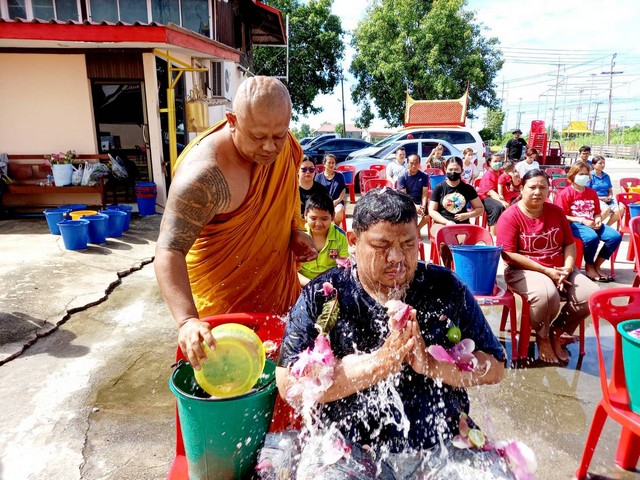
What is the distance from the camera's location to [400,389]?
1582 millimetres

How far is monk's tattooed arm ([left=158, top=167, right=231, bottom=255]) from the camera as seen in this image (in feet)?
5.98

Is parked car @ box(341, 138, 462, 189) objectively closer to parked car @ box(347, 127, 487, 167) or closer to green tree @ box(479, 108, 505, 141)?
parked car @ box(347, 127, 487, 167)

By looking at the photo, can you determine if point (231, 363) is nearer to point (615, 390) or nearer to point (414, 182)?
point (615, 390)

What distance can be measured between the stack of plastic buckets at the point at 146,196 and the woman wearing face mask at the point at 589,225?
6468 millimetres

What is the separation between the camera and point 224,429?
1.53m

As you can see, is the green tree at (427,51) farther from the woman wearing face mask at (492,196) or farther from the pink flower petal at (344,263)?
the pink flower petal at (344,263)

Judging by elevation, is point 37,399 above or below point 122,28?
below

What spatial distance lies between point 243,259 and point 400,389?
3.16 ft

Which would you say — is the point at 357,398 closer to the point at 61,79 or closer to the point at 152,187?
the point at 152,187

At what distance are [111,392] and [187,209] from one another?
75.3 inches

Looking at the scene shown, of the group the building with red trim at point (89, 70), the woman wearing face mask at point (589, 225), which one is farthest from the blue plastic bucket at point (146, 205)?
the woman wearing face mask at point (589, 225)

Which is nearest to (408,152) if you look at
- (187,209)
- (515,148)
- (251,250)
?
(515,148)

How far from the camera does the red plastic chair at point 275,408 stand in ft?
5.85

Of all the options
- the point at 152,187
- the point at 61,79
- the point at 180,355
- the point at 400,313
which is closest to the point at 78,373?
the point at 180,355
